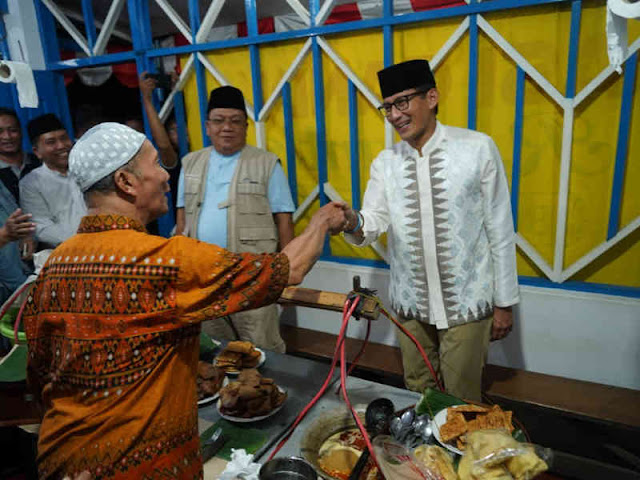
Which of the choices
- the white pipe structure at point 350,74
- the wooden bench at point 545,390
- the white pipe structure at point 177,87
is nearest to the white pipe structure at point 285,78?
the white pipe structure at point 350,74

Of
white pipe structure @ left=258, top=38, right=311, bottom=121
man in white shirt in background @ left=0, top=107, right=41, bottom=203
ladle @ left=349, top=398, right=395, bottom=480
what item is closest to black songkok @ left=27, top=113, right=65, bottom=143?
man in white shirt in background @ left=0, top=107, right=41, bottom=203

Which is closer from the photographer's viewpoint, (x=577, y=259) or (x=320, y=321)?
(x=577, y=259)

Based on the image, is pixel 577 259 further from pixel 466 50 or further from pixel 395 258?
pixel 466 50

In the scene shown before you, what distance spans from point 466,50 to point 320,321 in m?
2.17

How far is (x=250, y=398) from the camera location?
4.70 ft

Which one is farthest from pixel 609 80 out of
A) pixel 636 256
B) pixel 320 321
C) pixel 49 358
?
pixel 49 358

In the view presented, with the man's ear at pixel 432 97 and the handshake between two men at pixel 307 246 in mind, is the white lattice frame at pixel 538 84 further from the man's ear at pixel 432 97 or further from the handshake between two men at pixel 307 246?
the handshake between two men at pixel 307 246

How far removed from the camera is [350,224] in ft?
6.47

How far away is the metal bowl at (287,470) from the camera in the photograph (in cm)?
110

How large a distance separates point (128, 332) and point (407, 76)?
1.60m

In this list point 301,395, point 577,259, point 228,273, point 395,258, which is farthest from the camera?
point 577,259

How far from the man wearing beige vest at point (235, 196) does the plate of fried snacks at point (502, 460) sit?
187 centimetres

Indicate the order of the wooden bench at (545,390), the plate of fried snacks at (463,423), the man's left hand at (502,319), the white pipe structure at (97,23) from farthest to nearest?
1. the white pipe structure at (97,23)
2. the wooden bench at (545,390)
3. the man's left hand at (502,319)
4. the plate of fried snacks at (463,423)

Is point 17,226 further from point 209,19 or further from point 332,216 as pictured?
point 209,19
